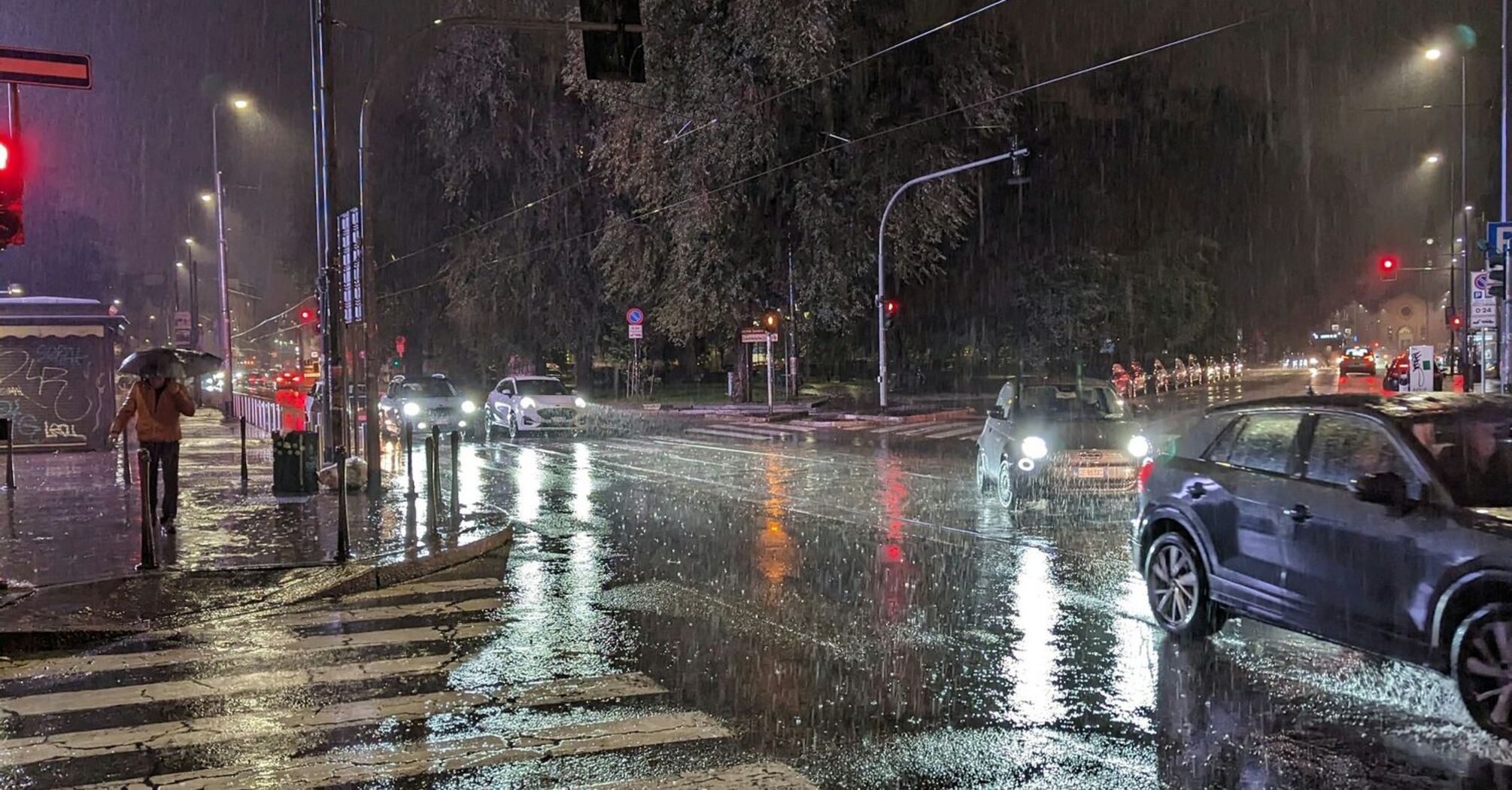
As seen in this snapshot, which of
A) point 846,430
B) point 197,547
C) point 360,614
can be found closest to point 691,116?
point 846,430

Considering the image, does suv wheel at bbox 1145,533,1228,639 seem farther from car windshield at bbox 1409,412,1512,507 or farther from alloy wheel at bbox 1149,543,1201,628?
car windshield at bbox 1409,412,1512,507

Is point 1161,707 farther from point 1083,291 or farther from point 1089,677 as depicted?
point 1083,291

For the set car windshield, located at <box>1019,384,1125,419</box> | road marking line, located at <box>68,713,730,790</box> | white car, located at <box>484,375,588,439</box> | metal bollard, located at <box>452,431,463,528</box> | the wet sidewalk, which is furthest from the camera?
white car, located at <box>484,375,588,439</box>

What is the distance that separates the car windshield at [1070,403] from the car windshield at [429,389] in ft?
61.5

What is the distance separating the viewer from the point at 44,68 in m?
9.68

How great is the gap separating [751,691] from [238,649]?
368 cm

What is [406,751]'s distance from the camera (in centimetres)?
551

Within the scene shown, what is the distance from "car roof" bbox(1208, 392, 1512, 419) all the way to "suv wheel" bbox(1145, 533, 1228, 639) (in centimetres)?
116

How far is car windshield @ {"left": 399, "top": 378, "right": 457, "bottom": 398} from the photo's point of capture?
29969 mm

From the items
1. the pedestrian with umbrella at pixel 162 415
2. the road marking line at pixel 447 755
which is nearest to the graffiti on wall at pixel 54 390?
the pedestrian with umbrella at pixel 162 415

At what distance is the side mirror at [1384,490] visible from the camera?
5934 mm

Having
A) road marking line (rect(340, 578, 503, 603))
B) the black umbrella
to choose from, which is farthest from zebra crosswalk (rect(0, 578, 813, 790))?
the black umbrella

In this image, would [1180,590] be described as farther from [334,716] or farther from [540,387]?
[540,387]

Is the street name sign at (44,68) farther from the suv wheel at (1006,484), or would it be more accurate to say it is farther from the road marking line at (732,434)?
the road marking line at (732,434)
